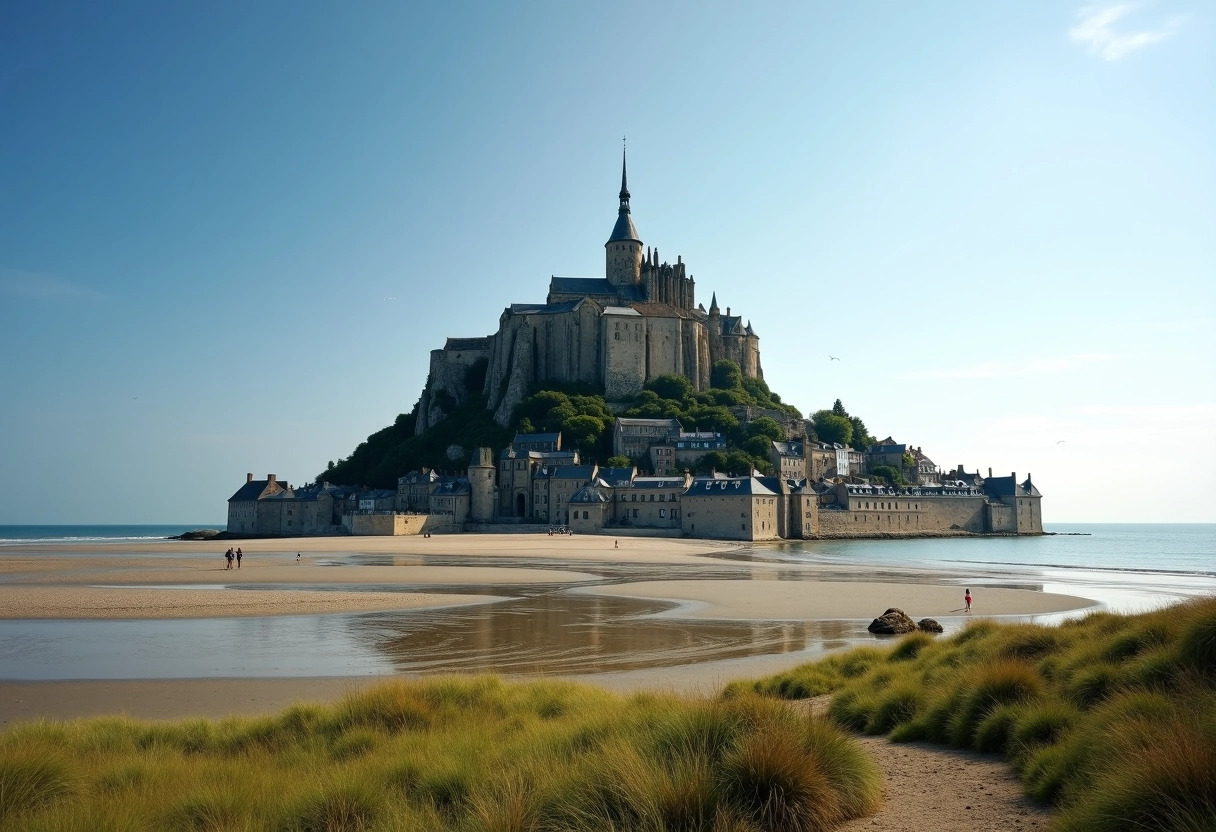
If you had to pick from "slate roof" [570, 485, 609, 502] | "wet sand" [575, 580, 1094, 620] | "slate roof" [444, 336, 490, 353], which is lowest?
"wet sand" [575, 580, 1094, 620]

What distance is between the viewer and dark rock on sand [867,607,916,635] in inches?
719

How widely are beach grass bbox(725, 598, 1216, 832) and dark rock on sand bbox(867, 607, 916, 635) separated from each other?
18.0ft

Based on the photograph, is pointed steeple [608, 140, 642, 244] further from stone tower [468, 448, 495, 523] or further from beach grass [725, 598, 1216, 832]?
beach grass [725, 598, 1216, 832]

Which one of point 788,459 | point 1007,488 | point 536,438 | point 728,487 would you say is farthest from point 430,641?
point 1007,488

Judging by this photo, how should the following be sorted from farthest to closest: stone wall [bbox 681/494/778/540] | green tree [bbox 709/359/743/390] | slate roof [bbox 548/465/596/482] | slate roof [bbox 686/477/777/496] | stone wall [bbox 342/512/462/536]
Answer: green tree [bbox 709/359/743/390]
slate roof [bbox 548/465/596/482]
stone wall [bbox 342/512/462/536]
slate roof [bbox 686/477/777/496]
stone wall [bbox 681/494/778/540]

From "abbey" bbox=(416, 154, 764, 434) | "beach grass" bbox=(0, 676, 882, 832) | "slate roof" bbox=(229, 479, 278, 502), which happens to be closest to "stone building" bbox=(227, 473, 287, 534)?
"slate roof" bbox=(229, 479, 278, 502)

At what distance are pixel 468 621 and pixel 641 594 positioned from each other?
27.4 ft

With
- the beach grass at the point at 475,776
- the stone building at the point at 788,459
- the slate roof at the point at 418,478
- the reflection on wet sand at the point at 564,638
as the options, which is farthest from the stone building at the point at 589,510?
the beach grass at the point at 475,776

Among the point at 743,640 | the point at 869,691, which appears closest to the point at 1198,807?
the point at 869,691

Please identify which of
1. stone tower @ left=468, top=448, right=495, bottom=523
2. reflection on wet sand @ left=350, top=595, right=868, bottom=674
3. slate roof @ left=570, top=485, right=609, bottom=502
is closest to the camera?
reflection on wet sand @ left=350, top=595, right=868, bottom=674

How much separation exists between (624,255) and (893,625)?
89750mm

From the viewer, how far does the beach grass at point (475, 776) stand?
5.61 metres

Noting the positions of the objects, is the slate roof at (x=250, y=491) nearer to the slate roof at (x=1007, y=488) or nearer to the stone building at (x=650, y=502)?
the stone building at (x=650, y=502)

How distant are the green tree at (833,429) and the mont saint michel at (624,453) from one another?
16 cm
